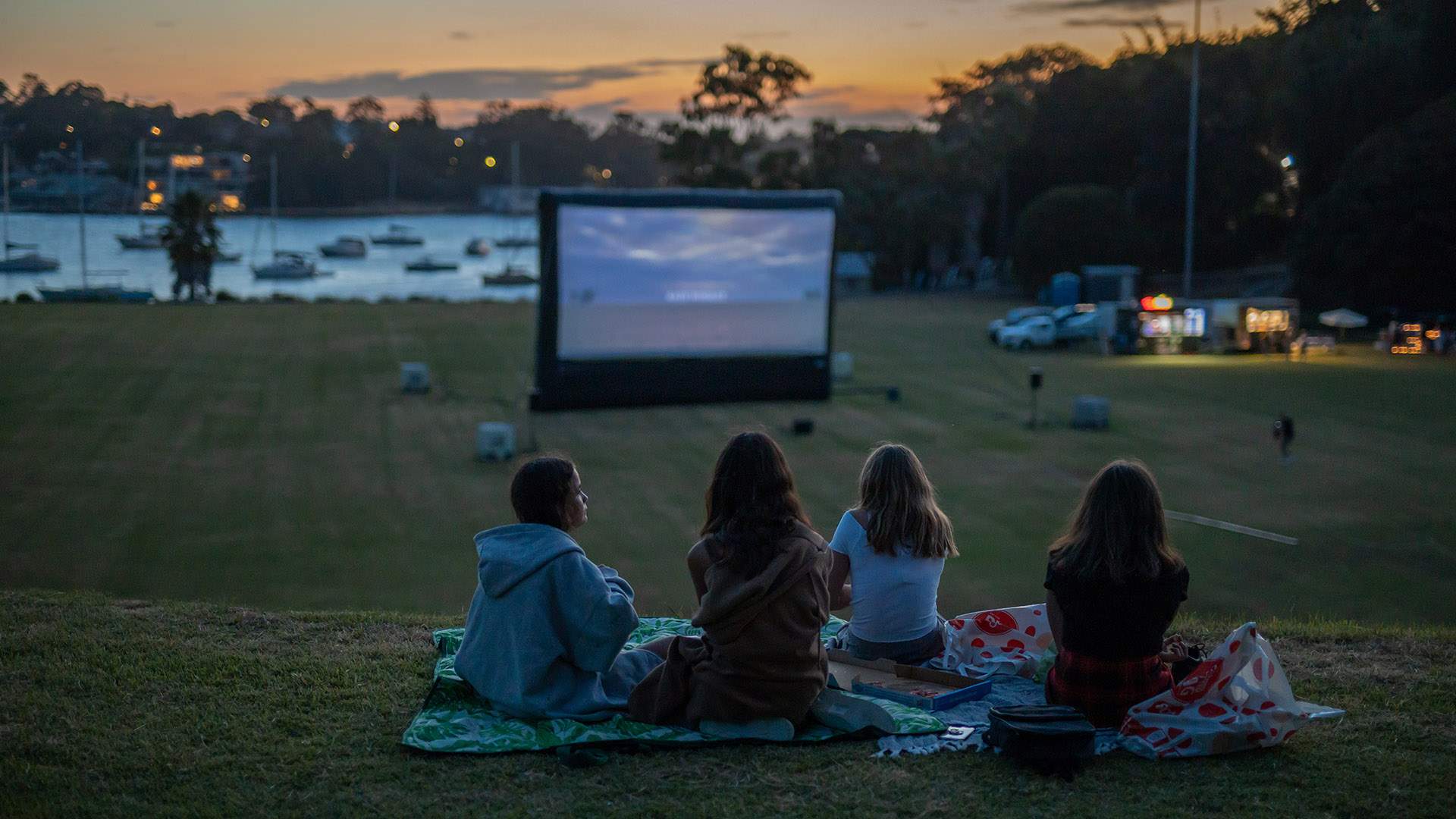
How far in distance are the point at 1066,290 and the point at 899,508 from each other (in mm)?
45451

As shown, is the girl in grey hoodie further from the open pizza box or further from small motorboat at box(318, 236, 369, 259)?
small motorboat at box(318, 236, 369, 259)

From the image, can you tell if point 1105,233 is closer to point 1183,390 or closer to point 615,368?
point 1183,390

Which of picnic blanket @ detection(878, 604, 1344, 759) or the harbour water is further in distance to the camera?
the harbour water

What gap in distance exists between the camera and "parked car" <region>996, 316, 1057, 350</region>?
37.8 metres

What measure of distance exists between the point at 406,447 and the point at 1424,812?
20.4 m

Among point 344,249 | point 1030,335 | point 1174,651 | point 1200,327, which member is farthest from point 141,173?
point 344,249

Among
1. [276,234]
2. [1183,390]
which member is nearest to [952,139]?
[276,234]

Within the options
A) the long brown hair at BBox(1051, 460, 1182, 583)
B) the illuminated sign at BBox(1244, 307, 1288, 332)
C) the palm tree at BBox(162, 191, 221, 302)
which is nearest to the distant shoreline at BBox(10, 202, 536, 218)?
the palm tree at BBox(162, 191, 221, 302)

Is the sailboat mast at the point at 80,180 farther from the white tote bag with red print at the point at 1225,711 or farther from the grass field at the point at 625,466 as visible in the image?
the white tote bag with red print at the point at 1225,711

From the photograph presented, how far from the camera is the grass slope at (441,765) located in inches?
142

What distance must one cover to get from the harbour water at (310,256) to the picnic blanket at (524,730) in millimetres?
32200

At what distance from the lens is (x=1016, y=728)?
3.89 m

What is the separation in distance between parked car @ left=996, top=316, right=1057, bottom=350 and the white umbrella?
28.1ft

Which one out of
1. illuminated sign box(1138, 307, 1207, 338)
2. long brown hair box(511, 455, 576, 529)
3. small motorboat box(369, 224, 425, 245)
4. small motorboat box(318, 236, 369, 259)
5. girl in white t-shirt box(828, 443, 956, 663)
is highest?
small motorboat box(369, 224, 425, 245)
